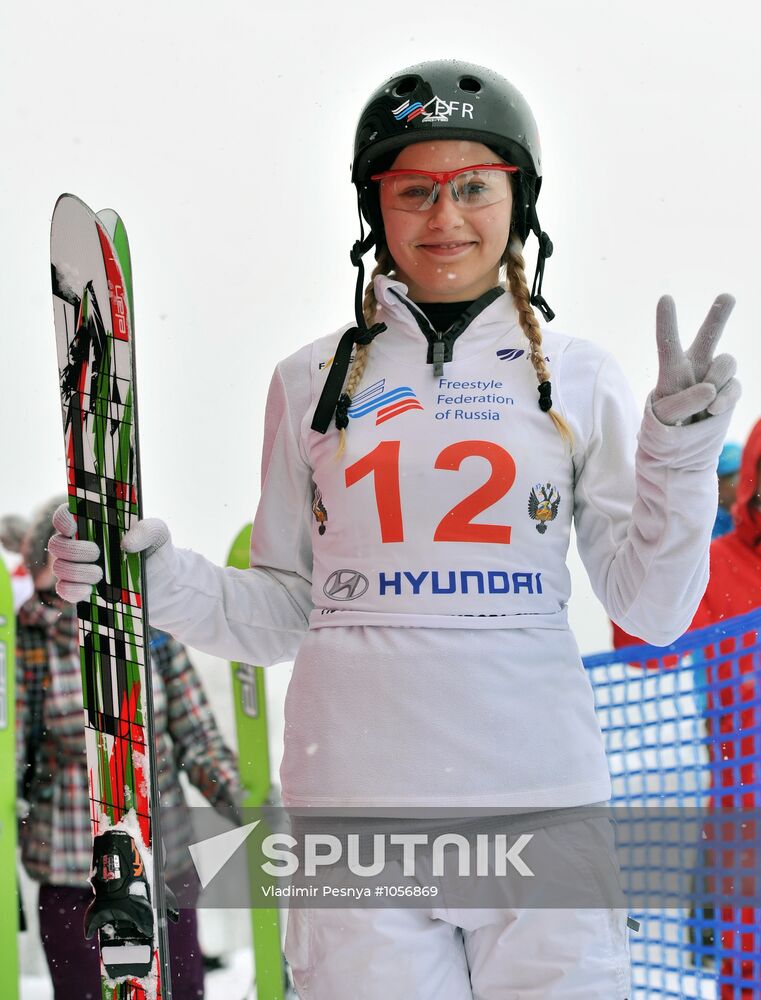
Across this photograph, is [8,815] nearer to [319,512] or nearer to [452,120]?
[319,512]

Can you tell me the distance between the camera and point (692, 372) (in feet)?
5.97

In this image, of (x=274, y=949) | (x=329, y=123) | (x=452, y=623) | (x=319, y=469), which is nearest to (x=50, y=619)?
(x=274, y=949)

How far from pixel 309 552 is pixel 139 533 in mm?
353

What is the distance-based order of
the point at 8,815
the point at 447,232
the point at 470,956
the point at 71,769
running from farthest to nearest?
1. the point at 8,815
2. the point at 71,769
3. the point at 447,232
4. the point at 470,956

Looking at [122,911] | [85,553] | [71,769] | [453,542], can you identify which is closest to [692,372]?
[453,542]

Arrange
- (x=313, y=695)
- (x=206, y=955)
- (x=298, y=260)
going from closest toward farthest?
(x=313, y=695) < (x=206, y=955) < (x=298, y=260)

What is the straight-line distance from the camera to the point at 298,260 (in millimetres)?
5914

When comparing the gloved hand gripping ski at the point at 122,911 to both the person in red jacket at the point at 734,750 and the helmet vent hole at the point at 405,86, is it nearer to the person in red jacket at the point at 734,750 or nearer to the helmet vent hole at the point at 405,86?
the person in red jacket at the point at 734,750

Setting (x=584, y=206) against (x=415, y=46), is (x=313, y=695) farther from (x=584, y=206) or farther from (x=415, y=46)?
(x=415, y=46)

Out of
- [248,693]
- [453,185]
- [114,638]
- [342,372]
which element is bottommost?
[248,693]

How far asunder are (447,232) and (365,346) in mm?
260

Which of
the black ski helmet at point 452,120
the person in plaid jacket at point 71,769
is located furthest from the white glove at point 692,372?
the person in plaid jacket at point 71,769

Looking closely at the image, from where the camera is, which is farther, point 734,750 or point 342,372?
point 734,750

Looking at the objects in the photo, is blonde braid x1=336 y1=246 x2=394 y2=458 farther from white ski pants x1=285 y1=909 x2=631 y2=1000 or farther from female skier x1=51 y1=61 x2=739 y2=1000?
white ski pants x1=285 y1=909 x2=631 y2=1000
